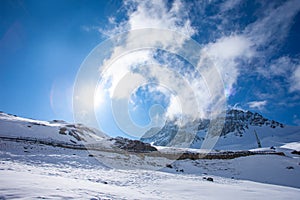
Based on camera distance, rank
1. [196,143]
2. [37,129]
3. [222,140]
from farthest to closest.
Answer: [196,143]
[222,140]
[37,129]

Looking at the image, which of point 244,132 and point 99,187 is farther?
point 244,132

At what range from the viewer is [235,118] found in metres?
178

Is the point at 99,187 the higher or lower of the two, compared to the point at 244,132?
lower

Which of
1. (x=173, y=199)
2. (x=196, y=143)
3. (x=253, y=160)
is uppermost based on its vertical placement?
(x=196, y=143)

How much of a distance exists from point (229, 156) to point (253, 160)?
4.78 m

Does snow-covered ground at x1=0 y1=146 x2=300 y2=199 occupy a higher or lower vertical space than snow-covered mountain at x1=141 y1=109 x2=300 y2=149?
lower

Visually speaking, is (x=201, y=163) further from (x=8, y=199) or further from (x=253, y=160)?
(x=8, y=199)

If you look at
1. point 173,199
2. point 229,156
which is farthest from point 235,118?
point 173,199

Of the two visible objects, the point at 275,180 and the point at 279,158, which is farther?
the point at 279,158

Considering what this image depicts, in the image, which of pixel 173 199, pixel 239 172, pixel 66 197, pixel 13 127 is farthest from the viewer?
pixel 13 127

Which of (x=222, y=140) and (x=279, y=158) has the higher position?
(x=222, y=140)

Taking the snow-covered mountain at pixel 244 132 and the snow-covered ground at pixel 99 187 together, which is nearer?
the snow-covered ground at pixel 99 187

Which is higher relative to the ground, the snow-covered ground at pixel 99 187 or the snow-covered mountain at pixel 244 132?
the snow-covered mountain at pixel 244 132

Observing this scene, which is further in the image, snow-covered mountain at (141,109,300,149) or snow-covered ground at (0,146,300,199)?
snow-covered mountain at (141,109,300,149)
